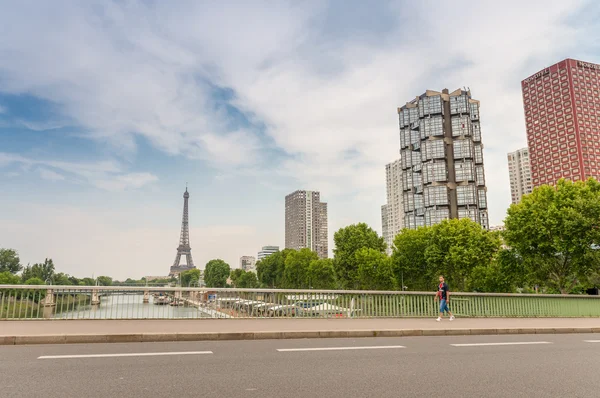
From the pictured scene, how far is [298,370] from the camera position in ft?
22.0

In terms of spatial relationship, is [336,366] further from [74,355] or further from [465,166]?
[465,166]

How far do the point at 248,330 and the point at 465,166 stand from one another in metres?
96.6

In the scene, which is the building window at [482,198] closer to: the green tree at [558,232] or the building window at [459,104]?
the building window at [459,104]

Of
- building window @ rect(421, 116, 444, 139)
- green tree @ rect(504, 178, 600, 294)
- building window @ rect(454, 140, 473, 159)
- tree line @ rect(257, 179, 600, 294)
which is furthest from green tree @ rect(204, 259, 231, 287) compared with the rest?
green tree @ rect(504, 178, 600, 294)

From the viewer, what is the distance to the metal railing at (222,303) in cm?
1259

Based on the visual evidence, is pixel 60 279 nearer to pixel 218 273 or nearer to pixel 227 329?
pixel 218 273

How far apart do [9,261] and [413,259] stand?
116 metres

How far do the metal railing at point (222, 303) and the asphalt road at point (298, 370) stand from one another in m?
3.91

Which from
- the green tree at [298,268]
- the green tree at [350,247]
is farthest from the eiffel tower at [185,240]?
the green tree at [350,247]

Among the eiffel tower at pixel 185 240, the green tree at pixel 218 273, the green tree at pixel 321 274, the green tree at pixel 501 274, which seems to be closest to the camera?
the green tree at pixel 501 274

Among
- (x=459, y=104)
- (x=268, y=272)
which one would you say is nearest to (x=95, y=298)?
(x=268, y=272)

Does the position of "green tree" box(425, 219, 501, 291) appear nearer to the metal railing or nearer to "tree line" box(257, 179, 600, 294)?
"tree line" box(257, 179, 600, 294)

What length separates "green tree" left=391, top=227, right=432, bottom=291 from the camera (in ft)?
168

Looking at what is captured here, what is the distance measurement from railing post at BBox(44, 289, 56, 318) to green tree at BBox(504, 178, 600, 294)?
1115 inches
